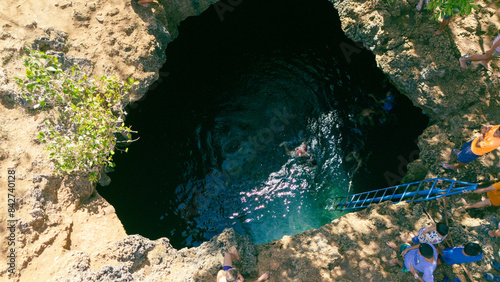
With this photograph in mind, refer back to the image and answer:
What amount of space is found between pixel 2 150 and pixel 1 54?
199 cm

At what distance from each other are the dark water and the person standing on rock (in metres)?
1.21

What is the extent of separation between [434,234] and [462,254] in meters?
0.58

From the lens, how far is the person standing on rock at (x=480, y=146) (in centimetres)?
450

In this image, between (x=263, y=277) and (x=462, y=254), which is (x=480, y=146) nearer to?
(x=462, y=254)

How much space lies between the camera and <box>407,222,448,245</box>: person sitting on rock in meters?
4.04

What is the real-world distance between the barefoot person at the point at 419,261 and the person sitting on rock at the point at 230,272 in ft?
7.39

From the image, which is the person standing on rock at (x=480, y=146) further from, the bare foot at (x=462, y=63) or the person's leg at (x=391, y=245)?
the person's leg at (x=391, y=245)

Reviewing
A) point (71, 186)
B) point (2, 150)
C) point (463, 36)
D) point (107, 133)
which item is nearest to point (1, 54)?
point (2, 150)

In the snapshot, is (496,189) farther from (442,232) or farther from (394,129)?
(394,129)

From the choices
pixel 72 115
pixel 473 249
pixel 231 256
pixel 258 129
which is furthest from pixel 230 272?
pixel 72 115

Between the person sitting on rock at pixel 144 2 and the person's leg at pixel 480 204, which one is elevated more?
the person sitting on rock at pixel 144 2

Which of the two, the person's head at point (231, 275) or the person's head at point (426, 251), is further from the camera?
the person's head at point (231, 275)

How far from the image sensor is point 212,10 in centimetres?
744

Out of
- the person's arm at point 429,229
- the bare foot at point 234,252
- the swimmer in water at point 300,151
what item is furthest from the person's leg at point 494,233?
the bare foot at point 234,252
